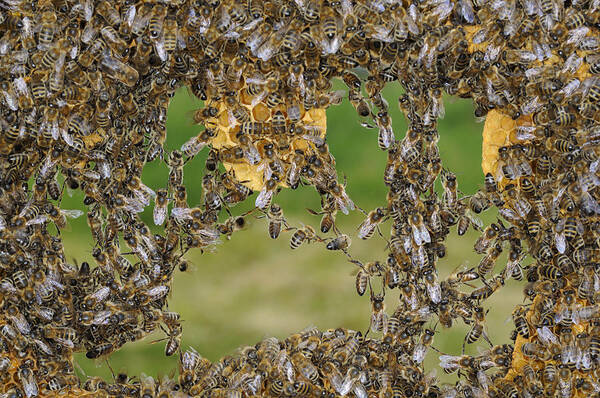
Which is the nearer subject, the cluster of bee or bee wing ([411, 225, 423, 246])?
the cluster of bee

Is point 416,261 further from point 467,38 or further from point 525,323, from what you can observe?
point 467,38

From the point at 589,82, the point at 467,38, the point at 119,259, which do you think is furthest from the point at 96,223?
the point at 589,82

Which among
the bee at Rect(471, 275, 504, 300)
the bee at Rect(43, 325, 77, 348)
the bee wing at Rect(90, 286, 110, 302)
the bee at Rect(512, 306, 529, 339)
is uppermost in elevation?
the bee at Rect(471, 275, 504, 300)

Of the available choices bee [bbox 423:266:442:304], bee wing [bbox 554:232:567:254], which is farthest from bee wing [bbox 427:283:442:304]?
bee wing [bbox 554:232:567:254]

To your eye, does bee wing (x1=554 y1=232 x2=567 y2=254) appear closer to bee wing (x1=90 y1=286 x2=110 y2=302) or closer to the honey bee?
the honey bee

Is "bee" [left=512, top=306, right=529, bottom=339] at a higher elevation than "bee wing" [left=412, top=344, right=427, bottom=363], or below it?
higher

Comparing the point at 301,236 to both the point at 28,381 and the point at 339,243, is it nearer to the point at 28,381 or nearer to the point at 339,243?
the point at 339,243
